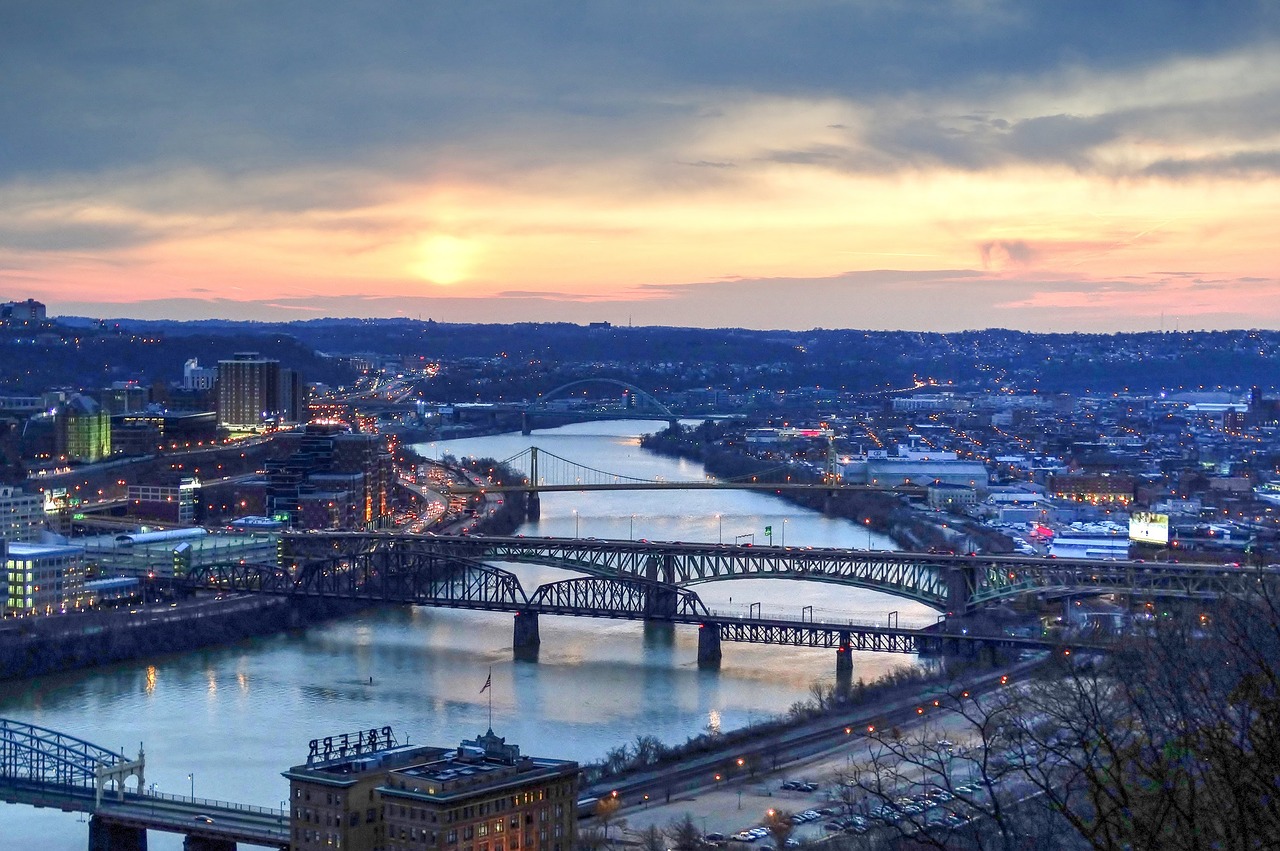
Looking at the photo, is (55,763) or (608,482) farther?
(608,482)

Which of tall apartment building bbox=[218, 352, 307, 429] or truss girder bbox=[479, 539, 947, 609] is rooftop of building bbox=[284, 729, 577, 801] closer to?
truss girder bbox=[479, 539, 947, 609]

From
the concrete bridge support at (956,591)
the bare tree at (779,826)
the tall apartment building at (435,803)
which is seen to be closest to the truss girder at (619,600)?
the concrete bridge support at (956,591)

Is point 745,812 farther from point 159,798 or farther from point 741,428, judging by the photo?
point 741,428

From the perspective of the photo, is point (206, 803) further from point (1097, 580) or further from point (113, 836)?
point (1097, 580)

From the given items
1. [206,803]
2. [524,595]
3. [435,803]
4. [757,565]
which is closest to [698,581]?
[757,565]

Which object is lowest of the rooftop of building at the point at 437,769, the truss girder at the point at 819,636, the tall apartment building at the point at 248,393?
the truss girder at the point at 819,636

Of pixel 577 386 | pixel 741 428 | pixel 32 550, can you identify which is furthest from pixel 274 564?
pixel 577 386

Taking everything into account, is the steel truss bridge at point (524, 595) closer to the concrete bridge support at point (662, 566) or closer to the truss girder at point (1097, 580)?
the concrete bridge support at point (662, 566)
